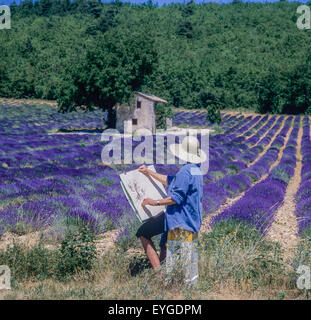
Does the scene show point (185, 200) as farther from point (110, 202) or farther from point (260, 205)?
point (260, 205)

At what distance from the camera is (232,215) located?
601 centimetres

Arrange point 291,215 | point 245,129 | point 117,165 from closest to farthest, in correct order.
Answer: point 291,215 → point 117,165 → point 245,129

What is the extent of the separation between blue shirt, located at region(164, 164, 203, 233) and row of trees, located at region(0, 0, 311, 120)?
26759 millimetres

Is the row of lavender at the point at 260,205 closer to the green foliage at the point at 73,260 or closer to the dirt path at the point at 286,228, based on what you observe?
the dirt path at the point at 286,228

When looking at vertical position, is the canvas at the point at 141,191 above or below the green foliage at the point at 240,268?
above

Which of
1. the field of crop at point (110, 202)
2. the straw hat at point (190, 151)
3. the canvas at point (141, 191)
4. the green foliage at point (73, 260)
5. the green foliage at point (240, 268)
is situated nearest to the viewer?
the straw hat at point (190, 151)

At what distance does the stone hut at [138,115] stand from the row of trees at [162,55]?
58.8 inches

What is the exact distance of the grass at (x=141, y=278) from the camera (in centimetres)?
352

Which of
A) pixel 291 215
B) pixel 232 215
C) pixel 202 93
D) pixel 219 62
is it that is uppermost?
pixel 219 62

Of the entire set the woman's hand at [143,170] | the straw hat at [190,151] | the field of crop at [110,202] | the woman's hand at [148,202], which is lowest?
the field of crop at [110,202]

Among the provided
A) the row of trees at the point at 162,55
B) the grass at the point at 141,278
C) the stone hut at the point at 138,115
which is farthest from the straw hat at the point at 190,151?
the stone hut at the point at 138,115
